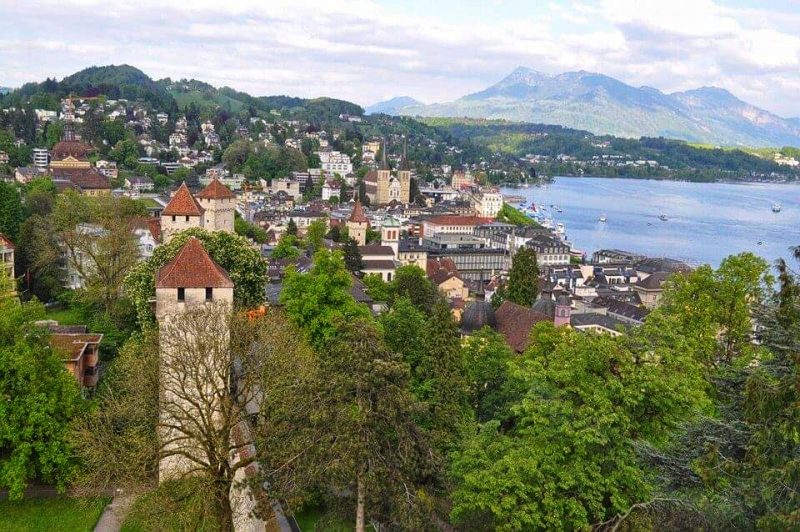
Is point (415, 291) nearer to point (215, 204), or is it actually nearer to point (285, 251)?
point (215, 204)

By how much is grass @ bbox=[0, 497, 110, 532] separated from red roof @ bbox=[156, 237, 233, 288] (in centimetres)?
571

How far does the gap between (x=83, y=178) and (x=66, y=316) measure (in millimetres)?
49958

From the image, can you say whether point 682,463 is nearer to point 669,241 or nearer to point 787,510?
point 787,510

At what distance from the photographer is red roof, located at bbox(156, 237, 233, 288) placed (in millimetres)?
19781

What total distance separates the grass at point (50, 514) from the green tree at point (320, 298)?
8.93 meters

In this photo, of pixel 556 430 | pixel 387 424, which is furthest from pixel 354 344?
pixel 556 430

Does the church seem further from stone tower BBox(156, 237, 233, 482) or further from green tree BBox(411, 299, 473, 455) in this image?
stone tower BBox(156, 237, 233, 482)

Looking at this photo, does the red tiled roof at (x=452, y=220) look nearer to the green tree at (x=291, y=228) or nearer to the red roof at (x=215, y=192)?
the green tree at (x=291, y=228)

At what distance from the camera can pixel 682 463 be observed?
13312 mm

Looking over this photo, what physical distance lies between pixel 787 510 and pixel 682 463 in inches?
110

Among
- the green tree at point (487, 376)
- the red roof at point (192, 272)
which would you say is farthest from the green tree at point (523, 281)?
the red roof at point (192, 272)

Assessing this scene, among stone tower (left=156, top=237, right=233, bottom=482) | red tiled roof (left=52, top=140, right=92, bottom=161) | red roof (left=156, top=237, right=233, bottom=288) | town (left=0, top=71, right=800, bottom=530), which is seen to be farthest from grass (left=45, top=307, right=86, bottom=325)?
red tiled roof (left=52, top=140, right=92, bottom=161)

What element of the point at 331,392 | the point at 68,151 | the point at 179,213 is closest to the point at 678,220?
the point at 68,151

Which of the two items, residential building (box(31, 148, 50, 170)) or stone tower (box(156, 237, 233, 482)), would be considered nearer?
stone tower (box(156, 237, 233, 482))
